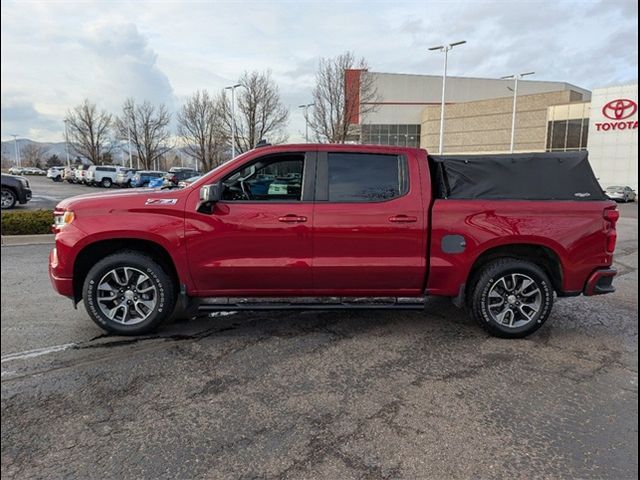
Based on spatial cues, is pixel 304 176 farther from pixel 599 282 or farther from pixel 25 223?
pixel 25 223

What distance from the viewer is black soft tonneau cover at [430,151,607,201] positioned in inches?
177

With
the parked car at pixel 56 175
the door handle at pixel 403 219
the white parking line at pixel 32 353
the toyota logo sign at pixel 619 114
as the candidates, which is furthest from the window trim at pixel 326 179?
the parked car at pixel 56 175

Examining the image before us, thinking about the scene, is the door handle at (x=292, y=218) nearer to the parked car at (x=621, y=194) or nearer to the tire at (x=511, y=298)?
the tire at (x=511, y=298)

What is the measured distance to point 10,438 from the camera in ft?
8.92

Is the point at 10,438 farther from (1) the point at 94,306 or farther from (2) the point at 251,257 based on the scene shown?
(2) the point at 251,257

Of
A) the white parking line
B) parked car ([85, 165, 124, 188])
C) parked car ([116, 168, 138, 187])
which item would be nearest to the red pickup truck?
the white parking line

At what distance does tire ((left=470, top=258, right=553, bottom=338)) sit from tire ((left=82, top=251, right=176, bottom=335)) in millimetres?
3070

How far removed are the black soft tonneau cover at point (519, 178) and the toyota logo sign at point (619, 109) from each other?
45.0 metres

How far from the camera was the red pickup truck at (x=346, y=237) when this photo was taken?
166 inches

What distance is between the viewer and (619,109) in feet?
136

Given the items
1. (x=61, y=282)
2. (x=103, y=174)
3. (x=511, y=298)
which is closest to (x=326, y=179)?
(x=511, y=298)

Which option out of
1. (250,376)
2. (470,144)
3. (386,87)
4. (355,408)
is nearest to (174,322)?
(250,376)

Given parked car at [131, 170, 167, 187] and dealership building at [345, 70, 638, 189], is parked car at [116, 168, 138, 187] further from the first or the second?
dealership building at [345, 70, 638, 189]

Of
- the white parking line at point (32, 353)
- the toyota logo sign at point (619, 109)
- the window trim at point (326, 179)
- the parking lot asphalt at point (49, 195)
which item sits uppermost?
the toyota logo sign at point (619, 109)
